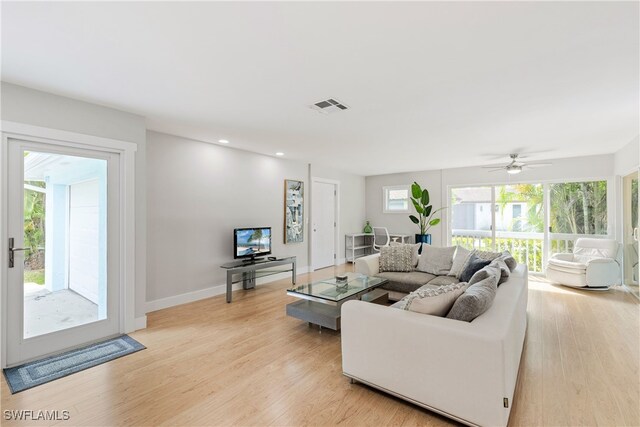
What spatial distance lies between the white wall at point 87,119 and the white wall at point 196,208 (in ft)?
1.84

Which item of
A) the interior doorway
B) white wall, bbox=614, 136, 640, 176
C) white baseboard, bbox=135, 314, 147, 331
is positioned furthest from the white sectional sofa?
the interior doorway

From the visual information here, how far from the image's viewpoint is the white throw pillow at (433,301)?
1996 millimetres

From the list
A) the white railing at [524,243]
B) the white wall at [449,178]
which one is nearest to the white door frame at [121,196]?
the white wall at [449,178]

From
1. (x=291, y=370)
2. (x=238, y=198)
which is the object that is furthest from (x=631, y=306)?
(x=238, y=198)

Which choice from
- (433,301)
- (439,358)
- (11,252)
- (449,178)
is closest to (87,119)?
(11,252)

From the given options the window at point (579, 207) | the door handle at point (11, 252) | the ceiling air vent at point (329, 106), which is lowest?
the door handle at point (11, 252)

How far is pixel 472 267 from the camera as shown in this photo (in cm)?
345

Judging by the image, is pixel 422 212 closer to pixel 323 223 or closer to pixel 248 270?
pixel 323 223

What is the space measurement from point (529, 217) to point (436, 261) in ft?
11.2

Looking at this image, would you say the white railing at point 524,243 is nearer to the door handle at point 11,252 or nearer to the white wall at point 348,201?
the white wall at point 348,201

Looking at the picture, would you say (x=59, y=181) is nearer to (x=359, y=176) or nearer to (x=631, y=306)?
(x=359, y=176)

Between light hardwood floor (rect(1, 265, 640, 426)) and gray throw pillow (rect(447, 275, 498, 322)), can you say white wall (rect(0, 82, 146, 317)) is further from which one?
gray throw pillow (rect(447, 275, 498, 322))

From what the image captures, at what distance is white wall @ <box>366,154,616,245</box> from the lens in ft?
17.7

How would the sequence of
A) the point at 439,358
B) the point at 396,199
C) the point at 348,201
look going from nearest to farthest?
the point at 439,358
the point at 348,201
the point at 396,199
